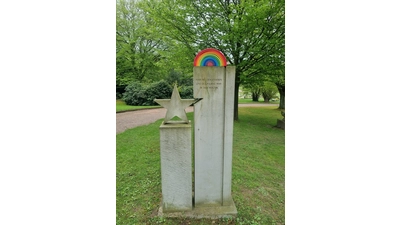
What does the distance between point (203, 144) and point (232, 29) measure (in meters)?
6.07

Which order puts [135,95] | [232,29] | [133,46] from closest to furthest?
[232,29], [135,95], [133,46]

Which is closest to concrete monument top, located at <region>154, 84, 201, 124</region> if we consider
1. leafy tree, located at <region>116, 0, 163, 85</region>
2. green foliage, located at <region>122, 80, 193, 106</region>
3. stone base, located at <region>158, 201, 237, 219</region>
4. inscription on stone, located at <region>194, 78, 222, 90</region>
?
inscription on stone, located at <region>194, 78, 222, 90</region>

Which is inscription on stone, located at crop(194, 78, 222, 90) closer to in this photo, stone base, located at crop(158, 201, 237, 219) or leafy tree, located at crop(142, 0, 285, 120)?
stone base, located at crop(158, 201, 237, 219)

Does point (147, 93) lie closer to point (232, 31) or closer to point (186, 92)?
point (186, 92)

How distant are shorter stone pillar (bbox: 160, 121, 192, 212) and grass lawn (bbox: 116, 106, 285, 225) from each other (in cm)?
23

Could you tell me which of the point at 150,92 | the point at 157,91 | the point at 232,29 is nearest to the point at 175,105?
the point at 232,29

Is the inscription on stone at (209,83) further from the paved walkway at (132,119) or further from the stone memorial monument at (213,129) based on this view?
the paved walkway at (132,119)

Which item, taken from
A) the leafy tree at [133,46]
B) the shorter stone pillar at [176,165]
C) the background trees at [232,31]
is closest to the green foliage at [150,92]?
the leafy tree at [133,46]

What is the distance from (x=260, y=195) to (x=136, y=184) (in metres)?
2.39

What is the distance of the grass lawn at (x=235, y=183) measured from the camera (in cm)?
270

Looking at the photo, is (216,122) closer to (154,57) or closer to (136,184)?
(136,184)

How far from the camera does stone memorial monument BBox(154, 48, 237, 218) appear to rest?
2.47 meters

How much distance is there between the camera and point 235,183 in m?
3.60

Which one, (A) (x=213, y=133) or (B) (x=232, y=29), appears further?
(B) (x=232, y=29)
